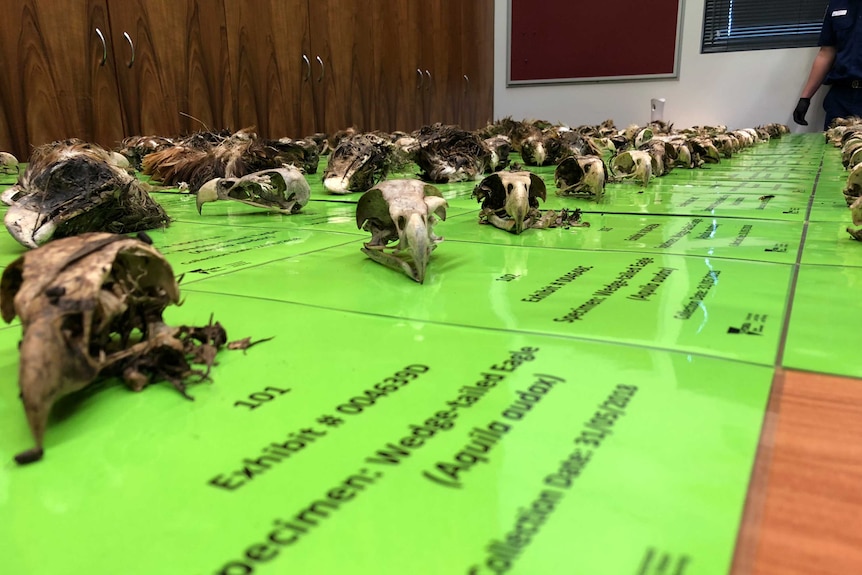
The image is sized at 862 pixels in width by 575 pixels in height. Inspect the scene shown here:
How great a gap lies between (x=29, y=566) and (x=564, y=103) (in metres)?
8.09

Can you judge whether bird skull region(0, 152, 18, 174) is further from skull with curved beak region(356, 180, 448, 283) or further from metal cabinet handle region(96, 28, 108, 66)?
skull with curved beak region(356, 180, 448, 283)

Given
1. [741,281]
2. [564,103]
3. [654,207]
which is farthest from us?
[564,103]

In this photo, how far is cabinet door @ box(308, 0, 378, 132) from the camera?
5.03m

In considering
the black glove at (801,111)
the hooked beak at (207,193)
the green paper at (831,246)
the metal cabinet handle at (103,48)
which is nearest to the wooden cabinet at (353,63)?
the metal cabinet handle at (103,48)

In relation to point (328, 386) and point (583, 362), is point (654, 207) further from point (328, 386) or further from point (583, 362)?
point (328, 386)

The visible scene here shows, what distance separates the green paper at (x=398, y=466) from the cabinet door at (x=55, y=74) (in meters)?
3.17

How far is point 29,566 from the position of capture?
49cm

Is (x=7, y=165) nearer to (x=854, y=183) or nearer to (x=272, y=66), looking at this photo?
(x=272, y=66)

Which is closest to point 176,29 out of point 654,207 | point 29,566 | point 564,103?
point 654,207

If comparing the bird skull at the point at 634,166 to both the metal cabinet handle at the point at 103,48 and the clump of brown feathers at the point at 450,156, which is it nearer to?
the clump of brown feathers at the point at 450,156

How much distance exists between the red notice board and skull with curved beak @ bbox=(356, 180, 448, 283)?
687 cm

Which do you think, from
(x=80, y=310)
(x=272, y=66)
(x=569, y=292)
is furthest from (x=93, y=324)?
(x=272, y=66)

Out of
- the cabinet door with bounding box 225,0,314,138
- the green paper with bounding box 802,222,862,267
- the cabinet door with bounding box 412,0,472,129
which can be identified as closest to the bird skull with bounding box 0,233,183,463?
the green paper with bounding box 802,222,862,267

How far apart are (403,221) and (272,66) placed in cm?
390
